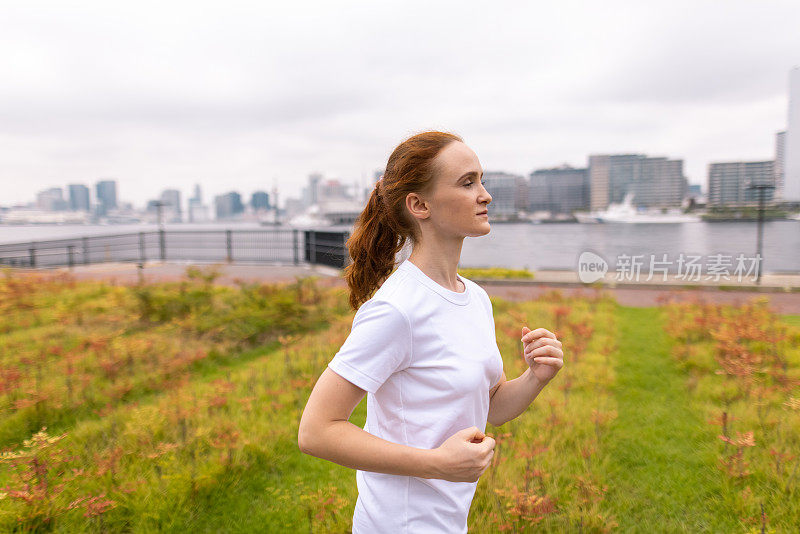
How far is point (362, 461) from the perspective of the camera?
114cm

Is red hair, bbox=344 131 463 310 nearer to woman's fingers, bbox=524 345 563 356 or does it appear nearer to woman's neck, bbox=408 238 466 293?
woman's neck, bbox=408 238 466 293

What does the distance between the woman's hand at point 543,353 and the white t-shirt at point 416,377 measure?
0.14 meters

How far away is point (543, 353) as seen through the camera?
141 cm

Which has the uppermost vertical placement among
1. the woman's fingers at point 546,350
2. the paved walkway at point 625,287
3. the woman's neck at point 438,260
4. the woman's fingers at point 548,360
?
the woman's neck at point 438,260

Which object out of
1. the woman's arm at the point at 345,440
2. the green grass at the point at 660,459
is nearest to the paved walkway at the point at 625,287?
the green grass at the point at 660,459

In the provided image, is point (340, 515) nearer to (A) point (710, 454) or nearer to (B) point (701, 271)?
(A) point (710, 454)

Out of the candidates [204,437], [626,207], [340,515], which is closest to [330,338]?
[204,437]

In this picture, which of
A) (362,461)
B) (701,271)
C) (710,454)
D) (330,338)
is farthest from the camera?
(701,271)

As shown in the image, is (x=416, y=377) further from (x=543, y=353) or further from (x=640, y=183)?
(x=640, y=183)

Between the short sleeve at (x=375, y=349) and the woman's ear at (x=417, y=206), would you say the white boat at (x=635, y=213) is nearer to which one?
the woman's ear at (x=417, y=206)

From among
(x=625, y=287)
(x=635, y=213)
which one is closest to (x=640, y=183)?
(x=635, y=213)

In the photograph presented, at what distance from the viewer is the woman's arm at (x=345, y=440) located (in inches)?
44.3

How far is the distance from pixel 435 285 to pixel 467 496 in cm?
59

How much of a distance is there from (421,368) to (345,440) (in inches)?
9.5
